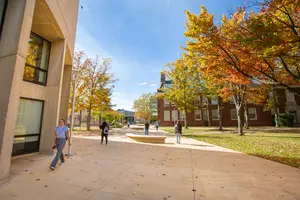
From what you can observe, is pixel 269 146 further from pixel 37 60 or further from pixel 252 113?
pixel 252 113

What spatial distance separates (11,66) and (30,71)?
11.6 ft

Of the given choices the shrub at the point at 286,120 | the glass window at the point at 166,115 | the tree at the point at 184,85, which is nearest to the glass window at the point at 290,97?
the shrub at the point at 286,120

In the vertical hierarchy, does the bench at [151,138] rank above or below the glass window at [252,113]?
below

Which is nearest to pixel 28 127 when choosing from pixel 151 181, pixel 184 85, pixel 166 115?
pixel 151 181

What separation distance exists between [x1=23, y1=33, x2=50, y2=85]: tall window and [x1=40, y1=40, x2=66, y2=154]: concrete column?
281mm

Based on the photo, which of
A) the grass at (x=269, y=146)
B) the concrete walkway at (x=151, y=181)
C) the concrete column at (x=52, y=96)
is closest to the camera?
the concrete walkway at (x=151, y=181)

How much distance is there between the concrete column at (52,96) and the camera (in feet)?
22.7

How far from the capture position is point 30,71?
6.98 meters

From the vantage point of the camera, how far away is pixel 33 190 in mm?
3291

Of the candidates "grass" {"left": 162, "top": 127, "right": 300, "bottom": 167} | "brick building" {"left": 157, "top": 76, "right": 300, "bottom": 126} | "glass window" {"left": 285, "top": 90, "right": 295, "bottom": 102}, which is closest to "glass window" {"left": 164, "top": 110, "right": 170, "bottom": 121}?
"brick building" {"left": 157, "top": 76, "right": 300, "bottom": 126}

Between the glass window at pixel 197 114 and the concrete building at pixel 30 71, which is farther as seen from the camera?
the glass window at pixel 197 114

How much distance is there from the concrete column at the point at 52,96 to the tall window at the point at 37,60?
281 millimetres

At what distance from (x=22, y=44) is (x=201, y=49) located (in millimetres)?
7549

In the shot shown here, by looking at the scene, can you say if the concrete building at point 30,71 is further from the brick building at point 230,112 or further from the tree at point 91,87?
the brick building at point 230,112
